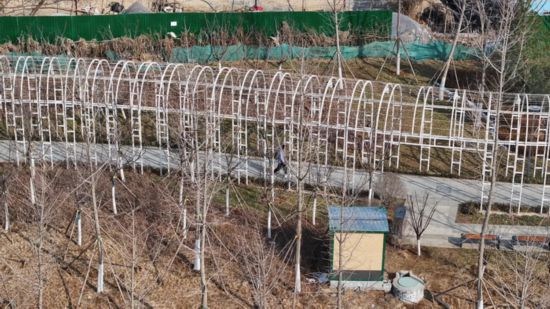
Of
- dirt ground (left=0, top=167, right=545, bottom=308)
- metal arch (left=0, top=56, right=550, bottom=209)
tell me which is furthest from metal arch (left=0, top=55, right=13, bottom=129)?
dirt ground (left=0, top=167, right=545, bottom=308)

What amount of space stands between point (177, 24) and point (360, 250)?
21.3 m

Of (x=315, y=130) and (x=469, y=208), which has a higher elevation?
(x=315, y=130)

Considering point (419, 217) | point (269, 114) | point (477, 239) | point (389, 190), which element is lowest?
point (477, 239)

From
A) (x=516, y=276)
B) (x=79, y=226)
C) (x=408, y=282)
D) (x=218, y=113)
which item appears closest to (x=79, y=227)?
(x=79, y=226)

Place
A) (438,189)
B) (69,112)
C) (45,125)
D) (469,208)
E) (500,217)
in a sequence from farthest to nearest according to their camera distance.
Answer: (69,112) → (45,125) → (438,189) → (469,208) → (500,217)

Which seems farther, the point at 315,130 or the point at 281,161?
the point at 315,130

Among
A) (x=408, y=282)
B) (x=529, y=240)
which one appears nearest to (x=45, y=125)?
(x=408, y=282)

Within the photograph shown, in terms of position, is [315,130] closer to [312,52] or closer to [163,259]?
[163,259]

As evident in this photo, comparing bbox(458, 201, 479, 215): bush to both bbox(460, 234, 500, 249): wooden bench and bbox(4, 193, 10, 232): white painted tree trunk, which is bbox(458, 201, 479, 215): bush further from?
bbox(4, 193, 10, 232): white painted tree trunk

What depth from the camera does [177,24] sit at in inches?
1337

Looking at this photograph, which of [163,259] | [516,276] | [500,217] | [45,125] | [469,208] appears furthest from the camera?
[45,125]

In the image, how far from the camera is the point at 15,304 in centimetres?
1425

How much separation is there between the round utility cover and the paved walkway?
6.21 feet

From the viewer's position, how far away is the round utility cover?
48.4 feet
